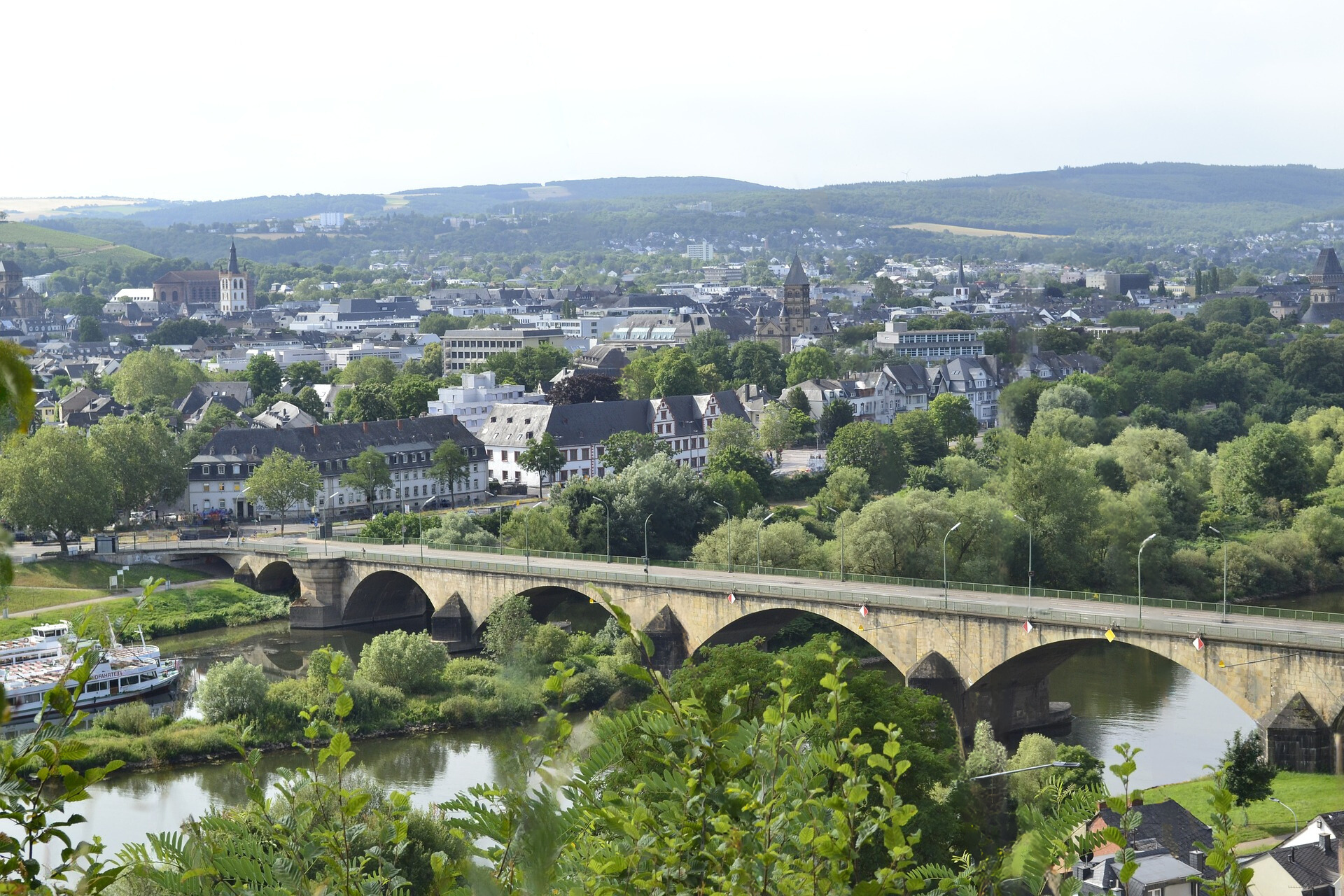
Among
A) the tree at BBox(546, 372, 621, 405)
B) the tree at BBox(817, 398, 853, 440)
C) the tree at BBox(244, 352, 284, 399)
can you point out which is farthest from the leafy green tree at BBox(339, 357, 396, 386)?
the tree at BBox(817, 398, 853, 440)

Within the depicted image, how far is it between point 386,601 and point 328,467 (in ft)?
58.4

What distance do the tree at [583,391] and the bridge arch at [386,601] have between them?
32514 mm

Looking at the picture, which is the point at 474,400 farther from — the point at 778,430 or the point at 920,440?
the point at 920,440

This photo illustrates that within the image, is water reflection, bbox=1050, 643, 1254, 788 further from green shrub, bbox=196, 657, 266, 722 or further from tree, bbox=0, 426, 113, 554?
tree, bbox=0, 426, 113, 554

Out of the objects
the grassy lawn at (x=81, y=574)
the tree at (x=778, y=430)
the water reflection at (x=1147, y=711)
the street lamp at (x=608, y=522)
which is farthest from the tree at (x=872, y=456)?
the grassy lawn at (x=81, y=574)

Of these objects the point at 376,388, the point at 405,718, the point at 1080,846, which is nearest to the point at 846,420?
the point at 376,388

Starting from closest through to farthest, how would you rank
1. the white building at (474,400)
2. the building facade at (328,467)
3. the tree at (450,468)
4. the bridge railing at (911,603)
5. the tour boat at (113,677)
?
the bridge railing at (911,603) → the tour boat at (113,677) → the building facade at (328,467) → the tree at (450,468) → the white building at (474,400)

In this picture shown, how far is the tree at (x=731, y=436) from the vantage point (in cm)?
8669

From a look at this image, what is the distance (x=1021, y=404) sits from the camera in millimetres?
98438

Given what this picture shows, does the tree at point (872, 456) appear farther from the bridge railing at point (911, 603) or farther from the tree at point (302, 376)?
the tree at point (302, 376)

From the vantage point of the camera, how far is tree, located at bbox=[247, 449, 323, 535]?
7388cm

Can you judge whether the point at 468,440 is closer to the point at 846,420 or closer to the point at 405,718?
the point at 846,420

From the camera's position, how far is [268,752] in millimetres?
43781

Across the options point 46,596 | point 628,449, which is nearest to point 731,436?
point 628,449
